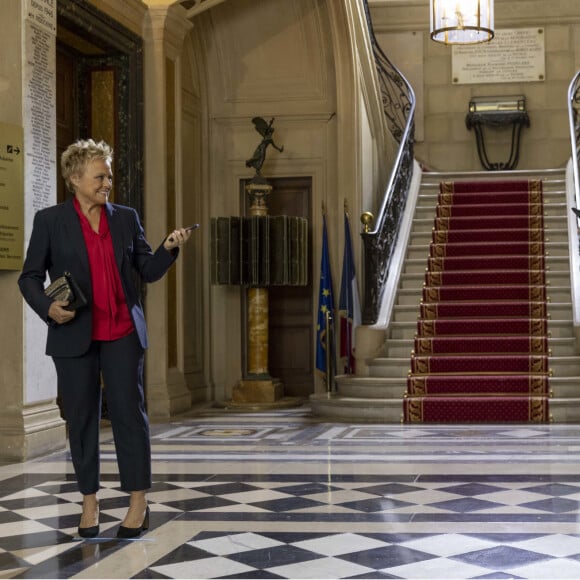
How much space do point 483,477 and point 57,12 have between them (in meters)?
4.10

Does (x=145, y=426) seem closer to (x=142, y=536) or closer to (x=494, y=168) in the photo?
(x=142, y=536)

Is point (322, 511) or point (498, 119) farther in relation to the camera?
point (498, 119)

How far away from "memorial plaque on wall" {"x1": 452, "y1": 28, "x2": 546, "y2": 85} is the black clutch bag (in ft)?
35.1

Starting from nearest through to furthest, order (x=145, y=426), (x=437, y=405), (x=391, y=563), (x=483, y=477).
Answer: (x=391, y=563)
(x=145, y=426)
(x=483, y=477)
(x=437, y=405)

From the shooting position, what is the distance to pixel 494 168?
13469 mm

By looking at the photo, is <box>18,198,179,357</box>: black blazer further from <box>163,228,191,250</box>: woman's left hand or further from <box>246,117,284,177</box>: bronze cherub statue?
<box>246,117,284,177</box>: bronze cherub statue

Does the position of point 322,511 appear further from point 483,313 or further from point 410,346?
point 483,313

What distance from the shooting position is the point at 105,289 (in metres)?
3.80

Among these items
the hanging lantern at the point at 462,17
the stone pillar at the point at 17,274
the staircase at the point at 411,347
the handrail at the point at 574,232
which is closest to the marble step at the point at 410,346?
the staircase at the point at 411,347

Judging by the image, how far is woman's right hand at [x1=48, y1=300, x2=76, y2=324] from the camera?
Answer: 3.64 metres

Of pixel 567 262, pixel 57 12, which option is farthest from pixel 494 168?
pixel 57 12

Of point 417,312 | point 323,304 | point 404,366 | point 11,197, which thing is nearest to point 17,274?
point 11,197

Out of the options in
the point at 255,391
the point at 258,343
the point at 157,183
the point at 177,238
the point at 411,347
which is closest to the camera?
the point at 177,238

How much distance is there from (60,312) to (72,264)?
0.76ft
